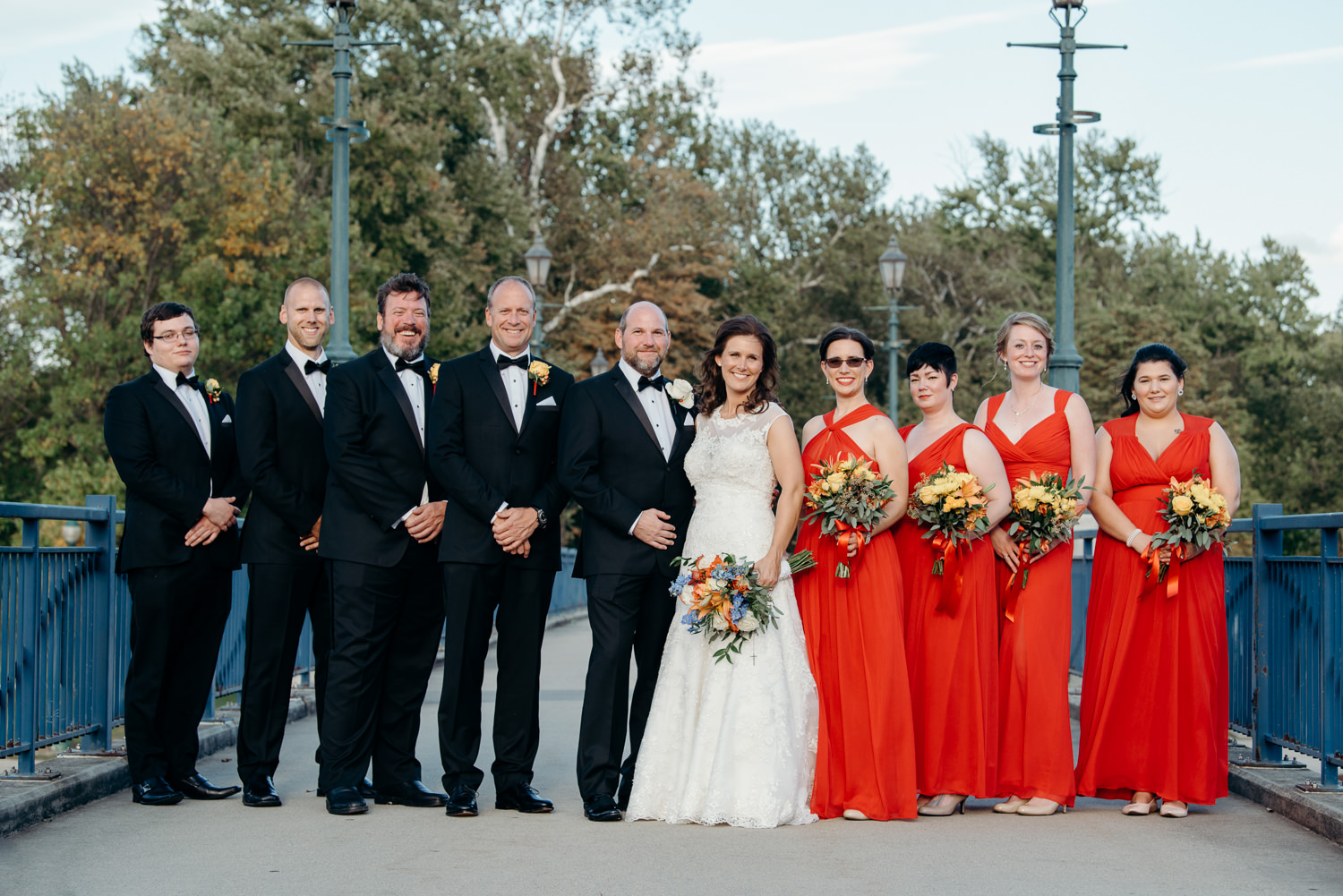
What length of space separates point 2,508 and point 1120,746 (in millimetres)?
5507

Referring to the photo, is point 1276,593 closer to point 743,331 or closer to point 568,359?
point 743,331

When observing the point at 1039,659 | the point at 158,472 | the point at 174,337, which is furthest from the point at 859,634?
the point at 174,337

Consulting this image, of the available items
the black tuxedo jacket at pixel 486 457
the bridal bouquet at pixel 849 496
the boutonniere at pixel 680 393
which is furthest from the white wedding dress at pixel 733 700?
the black tuxedo jacket at pixel 486 457

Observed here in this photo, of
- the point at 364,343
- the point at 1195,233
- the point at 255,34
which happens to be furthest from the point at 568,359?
the point at 1195,233

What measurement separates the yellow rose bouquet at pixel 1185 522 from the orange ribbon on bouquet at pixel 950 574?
97 cm

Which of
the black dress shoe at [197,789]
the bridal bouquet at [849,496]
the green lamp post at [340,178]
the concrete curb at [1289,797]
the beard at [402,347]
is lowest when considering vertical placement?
the black dress shoe at [197,789]

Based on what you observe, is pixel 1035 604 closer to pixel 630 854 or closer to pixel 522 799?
pixel 630 854

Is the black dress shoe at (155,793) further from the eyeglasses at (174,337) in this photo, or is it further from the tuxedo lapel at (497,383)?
the tuxedo lapel at (497,383)

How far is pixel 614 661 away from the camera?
7.37 metres

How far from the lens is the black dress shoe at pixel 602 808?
719 cm

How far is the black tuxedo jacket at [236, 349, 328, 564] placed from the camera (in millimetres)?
7586

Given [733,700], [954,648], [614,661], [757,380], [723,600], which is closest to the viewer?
[723,600]

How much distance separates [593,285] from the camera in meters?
46.8

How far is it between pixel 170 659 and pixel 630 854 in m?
2.78
